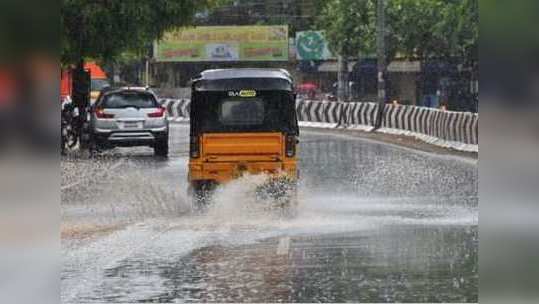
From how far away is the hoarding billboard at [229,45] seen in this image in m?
39.0

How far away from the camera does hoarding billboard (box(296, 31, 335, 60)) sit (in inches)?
1777

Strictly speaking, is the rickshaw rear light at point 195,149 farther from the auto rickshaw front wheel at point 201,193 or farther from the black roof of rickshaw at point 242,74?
the black roof of rickshaw at point 242,74

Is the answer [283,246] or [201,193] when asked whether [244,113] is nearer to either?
[201,193]

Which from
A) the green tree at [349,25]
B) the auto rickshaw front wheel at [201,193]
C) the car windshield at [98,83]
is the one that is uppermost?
the green tree at [349,25]

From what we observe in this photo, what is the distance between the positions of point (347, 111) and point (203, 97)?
20.0 metres

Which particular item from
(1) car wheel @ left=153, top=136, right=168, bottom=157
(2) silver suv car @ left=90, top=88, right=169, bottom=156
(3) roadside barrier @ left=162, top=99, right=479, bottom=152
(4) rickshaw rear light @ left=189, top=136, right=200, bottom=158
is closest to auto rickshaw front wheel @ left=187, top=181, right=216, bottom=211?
(4) rickshaw rear light @ left=189, top=136, right=200, bottom=158

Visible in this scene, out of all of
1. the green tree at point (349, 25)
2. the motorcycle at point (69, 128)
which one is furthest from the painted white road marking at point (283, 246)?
the green tree at point (349, 25)

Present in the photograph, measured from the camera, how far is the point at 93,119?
2555cm

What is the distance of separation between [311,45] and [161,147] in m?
20.5

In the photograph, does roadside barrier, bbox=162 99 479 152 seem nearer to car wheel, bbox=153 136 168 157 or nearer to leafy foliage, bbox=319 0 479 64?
leafy foliage, bbox=319 0 479 64

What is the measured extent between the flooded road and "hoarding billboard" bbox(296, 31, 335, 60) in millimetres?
22042

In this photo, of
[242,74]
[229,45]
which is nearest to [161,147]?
[242,74]
